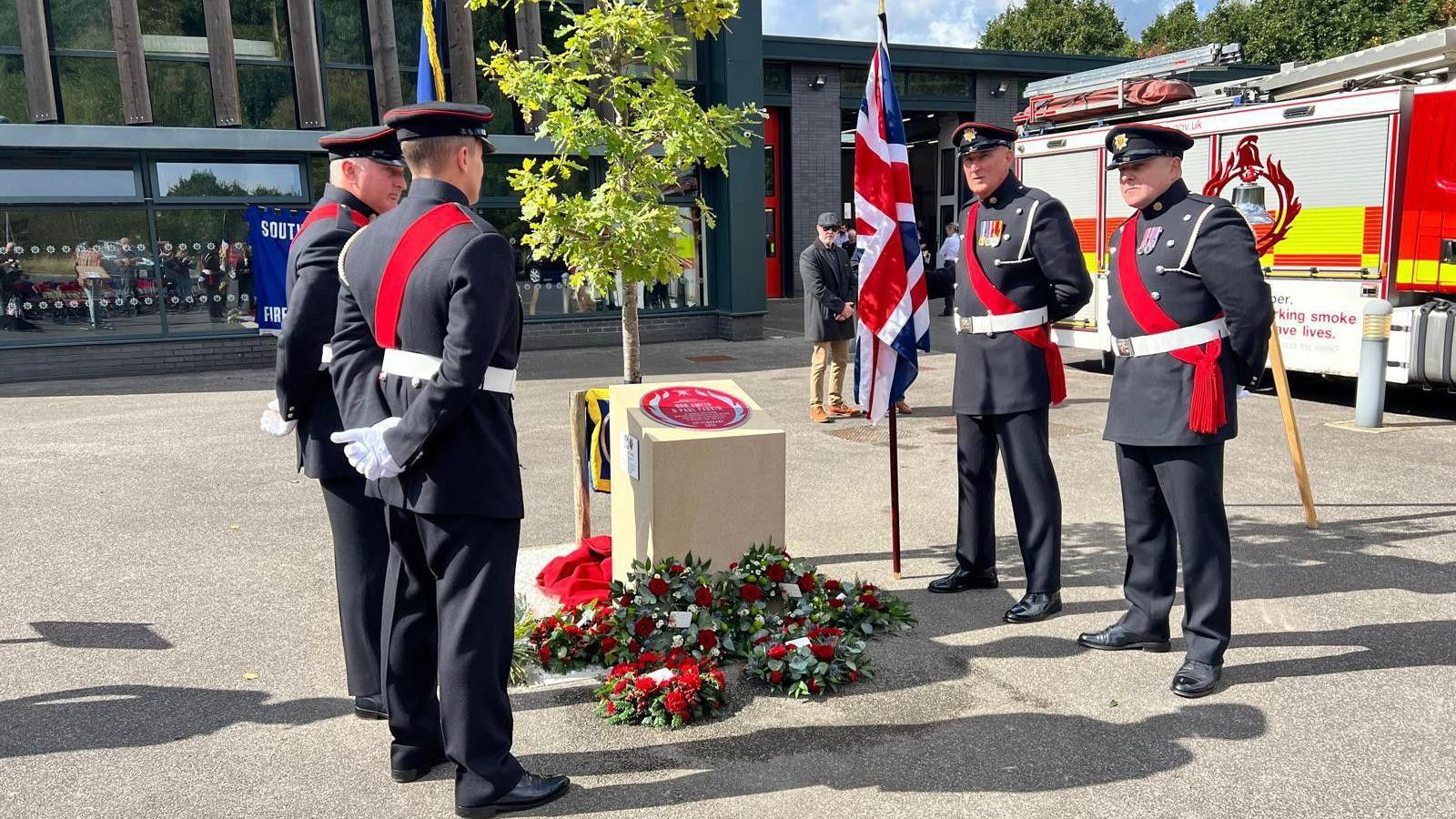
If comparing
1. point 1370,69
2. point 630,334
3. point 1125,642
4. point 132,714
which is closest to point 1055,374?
point 1125,642

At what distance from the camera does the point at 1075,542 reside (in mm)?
6230

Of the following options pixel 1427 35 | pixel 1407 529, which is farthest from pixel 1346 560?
pixel 1427 35

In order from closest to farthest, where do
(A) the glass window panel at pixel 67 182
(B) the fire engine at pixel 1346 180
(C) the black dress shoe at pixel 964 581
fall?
1. (C) the black dress shoe at pixel 964 581
2. (B) the fire engine at pixel 1346 180
3. (A) the glass window panel at pixel 67 182

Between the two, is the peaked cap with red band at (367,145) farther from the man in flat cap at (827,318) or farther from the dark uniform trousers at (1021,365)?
the man in flat cap at (827,318)

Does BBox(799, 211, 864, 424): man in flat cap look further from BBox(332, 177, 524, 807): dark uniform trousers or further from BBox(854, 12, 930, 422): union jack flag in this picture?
BBox(332, 177, 524, 807): dark uniform trousers

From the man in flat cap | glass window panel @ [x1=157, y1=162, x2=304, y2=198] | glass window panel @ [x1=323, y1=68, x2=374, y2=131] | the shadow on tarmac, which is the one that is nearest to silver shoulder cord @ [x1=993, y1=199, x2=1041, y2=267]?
the shadow on tarmac

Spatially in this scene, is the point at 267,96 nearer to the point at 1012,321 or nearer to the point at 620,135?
the point at 620,135

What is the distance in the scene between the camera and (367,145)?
3881 millimetres

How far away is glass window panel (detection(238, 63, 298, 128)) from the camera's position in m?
14.5

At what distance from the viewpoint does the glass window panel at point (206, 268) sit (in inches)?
567

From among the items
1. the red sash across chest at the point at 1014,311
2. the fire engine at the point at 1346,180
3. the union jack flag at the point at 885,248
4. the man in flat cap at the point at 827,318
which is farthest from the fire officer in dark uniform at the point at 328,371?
the fire engine at the point at 1346,180

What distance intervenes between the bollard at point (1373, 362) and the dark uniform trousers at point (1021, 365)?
5173mm

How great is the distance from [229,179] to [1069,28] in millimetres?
43424

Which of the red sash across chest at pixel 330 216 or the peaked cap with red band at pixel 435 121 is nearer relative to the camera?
the peaked cap with red band at pixel 435 121
